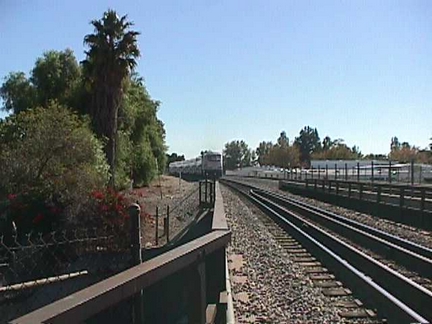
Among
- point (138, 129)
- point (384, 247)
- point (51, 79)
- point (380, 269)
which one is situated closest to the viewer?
point (380, 269)

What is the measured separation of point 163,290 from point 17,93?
148 ft

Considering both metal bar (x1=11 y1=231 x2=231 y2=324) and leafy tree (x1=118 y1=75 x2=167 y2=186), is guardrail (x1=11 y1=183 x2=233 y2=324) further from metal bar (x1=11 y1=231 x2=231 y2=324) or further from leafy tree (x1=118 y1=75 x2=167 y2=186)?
leafy tree (x1=118 y1=75 x2=167 y2=186)

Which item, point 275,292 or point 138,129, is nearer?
point 275,292

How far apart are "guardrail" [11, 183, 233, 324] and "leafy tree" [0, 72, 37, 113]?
4173cm

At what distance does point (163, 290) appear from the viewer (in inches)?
305

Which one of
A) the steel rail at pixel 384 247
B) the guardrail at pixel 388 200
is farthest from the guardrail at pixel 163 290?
the guardrail at pixel 388 200

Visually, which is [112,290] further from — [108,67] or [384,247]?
[108,67]

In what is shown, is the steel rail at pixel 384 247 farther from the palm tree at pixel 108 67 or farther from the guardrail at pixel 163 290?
the palm tree at pixel 108 67

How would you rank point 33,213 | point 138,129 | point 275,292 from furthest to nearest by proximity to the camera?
point 138,129, point 33,213, point 275,292

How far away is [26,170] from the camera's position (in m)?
25.4

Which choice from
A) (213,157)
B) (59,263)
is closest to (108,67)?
(59,263)

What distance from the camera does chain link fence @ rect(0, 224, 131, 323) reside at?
43.2ft

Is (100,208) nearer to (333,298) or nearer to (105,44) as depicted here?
(333,298)

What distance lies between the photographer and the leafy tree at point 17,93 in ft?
154
